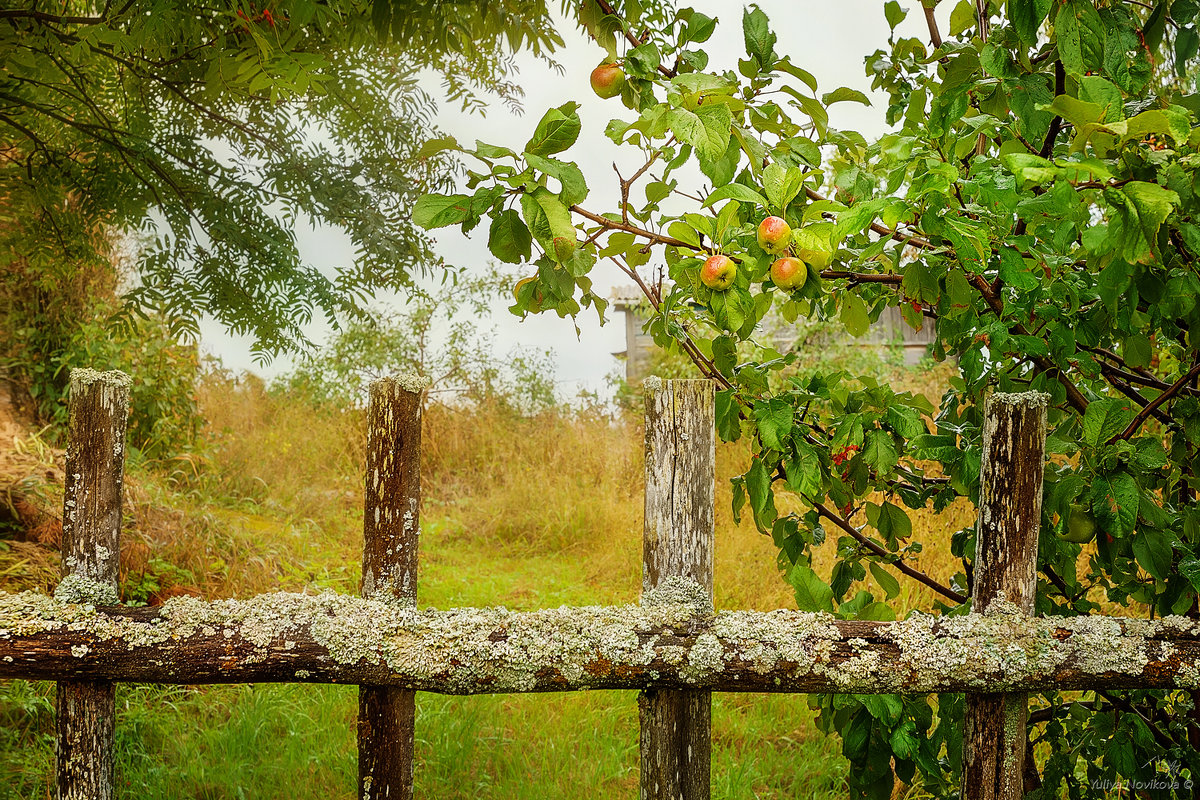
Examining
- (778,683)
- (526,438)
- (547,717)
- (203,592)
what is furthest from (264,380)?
(778,683)

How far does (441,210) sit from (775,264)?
0.43 m

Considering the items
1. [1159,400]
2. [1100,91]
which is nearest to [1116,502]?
[1159,400]

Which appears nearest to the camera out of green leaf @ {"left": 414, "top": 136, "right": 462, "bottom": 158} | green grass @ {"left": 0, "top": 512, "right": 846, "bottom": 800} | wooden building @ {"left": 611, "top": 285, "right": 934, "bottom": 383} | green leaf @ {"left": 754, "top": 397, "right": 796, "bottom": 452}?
green leaf @ {"left": 414, "top": 136, "right": 462, "bottom": 158}

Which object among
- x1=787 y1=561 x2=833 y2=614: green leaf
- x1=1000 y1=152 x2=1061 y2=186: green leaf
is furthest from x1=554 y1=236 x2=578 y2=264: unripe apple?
x1=787 y1=561 x2=833 y2=614: green leaf

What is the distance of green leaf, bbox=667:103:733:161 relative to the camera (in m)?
0.90

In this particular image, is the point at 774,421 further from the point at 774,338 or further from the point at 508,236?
the point at 774,338

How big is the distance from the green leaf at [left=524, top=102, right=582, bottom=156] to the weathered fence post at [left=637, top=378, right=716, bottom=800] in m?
0.40

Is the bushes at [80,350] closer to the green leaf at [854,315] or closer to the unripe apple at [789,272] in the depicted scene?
the green leaf at [854,315]

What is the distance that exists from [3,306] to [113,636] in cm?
343

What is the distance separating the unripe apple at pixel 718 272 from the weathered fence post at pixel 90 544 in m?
0.89

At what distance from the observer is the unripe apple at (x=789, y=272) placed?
0.99 m

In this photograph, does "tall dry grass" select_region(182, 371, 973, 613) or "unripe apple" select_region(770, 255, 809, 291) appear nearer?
"unripe apple" select_region(770, 255, 809, 291)

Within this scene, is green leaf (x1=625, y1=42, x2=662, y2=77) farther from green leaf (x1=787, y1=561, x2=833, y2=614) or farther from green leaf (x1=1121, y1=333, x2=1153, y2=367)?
green leaf (x1=1121, y1=333, x2=1153, y2=367)

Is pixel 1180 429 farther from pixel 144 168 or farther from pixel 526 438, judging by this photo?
pixel 526 438
